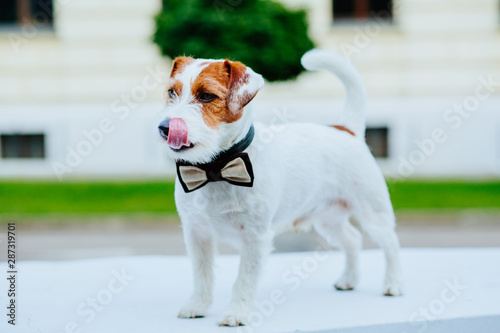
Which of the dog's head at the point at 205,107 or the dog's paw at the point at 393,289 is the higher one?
the dog's head at the point at 205,107

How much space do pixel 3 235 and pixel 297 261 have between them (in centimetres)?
541

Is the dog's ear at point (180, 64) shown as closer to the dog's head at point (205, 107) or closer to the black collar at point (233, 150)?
the dog's head at point (205, 107)

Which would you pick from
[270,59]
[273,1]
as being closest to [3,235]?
[270,59]

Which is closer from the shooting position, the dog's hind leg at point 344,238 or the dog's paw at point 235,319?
the dog's paw at point 235,319

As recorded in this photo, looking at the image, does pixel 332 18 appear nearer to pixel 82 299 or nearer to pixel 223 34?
pixel 223 34

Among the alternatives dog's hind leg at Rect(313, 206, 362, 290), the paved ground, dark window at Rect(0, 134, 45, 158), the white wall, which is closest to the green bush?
the white wall

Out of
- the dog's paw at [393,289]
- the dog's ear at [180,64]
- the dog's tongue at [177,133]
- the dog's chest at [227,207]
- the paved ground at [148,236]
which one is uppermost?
the dog's ear at [180,64]

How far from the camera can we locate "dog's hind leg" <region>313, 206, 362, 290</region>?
110 inches

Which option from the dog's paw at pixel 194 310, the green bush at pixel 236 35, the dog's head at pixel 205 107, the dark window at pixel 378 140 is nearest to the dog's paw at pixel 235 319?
the dog's paw at pixel 194 310

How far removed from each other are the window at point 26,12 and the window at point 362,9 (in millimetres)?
5386

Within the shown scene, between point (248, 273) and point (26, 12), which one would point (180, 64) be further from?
point (26, 12)

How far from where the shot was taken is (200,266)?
238 cm

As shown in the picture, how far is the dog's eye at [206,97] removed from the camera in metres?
2.05

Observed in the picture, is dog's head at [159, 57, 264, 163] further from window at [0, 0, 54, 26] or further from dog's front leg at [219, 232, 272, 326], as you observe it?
window at [0, 0, 54, 26]
